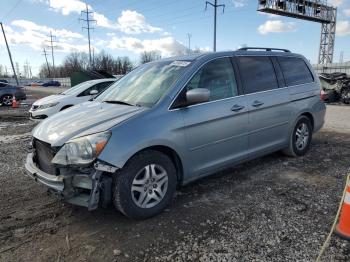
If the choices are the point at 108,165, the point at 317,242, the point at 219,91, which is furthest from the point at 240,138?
the point at 108,165

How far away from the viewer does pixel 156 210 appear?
145 inches

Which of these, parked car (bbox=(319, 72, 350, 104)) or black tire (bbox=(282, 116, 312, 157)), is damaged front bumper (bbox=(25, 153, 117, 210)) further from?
parked car (bbox=(319, 72, 350, 104))

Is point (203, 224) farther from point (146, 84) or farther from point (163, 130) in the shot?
point (146, 84)

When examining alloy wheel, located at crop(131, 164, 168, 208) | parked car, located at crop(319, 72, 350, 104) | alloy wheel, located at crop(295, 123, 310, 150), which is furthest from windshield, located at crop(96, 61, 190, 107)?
parked car, located at crop(319, 72, 350, 104)

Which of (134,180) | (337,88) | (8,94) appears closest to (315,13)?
(337,88)

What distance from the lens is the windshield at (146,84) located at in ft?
13.1

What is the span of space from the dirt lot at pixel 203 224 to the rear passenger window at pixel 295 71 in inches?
60.8

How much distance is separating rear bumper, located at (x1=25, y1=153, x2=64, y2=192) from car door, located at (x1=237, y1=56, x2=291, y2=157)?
2670 mm

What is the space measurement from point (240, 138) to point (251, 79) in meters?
0.93

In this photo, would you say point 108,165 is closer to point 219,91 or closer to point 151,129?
point 151,129

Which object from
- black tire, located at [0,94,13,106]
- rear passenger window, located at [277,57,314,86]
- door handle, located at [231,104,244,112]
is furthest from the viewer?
black tire, located at [0,94,13,106]

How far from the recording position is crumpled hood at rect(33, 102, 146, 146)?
11.2ft

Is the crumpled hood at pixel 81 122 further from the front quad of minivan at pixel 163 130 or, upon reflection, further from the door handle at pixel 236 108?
the door handle at pixel 236 108

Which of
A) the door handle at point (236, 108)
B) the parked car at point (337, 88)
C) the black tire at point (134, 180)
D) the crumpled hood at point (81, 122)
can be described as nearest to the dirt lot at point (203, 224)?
the black tire at point (134, 180)
